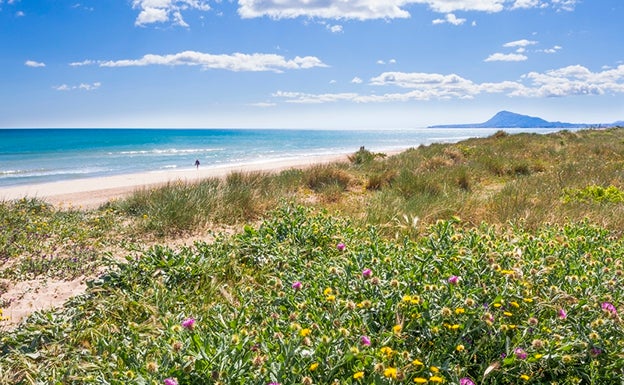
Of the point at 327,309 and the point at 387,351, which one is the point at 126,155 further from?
the point at 387,351

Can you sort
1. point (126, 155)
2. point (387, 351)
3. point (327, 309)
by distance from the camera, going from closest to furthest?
point (387, 351), point (327, 309), point (126, 155)

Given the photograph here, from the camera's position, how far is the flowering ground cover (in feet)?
6.61

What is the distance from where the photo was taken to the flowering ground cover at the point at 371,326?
202 cm

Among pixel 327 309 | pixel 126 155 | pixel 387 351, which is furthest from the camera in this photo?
pixel 126 155

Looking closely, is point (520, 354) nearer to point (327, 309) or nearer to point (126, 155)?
point (327, 309)

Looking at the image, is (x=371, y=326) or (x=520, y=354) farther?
(x=371, y=326)

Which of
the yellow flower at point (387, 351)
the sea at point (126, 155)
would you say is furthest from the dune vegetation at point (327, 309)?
the sea at point (126, 155)

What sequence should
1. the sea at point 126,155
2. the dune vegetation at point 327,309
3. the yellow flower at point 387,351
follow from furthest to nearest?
the sea at point 126,155, the dune vegetation at point 327,309, the yellow flower at point 387,351

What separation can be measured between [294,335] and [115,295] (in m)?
2.24

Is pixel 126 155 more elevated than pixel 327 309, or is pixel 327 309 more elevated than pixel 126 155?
pixel 126 155

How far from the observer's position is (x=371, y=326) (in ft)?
7.79

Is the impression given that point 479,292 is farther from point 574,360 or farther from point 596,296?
point 596,296

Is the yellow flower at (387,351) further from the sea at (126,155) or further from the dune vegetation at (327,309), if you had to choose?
the sea at (126,155)

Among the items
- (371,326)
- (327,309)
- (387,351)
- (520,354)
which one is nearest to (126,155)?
(327,309)
